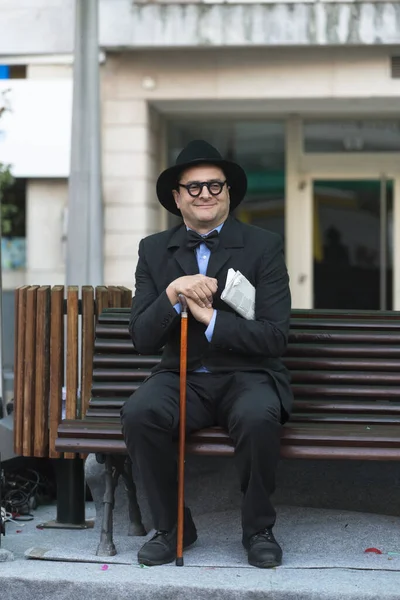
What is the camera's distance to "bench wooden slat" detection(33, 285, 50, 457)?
17.9 feet

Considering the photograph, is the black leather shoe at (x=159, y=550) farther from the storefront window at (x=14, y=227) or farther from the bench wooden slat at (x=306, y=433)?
the storefront window at (x=14, y=227)

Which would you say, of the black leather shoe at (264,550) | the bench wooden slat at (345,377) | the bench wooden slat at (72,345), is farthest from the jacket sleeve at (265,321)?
the bench wooden slat at (72,345)

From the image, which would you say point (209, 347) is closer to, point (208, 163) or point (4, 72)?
point (208, 163)

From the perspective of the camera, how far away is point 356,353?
207 inches

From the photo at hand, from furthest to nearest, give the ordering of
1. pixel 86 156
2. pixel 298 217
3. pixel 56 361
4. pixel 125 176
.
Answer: pixel 298 217
pixel 125 176
pixel 86 156
pixel 56 361

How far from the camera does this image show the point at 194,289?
455 centimetres

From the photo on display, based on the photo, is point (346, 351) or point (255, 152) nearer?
point (346, 351)

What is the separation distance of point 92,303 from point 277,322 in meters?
1.19

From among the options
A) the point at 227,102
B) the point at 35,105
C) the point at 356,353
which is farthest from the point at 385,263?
the point at 356,353

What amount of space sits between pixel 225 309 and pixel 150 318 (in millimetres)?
353

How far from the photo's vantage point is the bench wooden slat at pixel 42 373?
5457 mm

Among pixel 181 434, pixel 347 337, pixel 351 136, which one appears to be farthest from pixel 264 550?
pixel 351 136

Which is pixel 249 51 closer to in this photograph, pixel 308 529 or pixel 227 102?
pixel 227 102

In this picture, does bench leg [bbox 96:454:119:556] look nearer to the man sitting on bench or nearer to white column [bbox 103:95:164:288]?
the man sitting on bench
